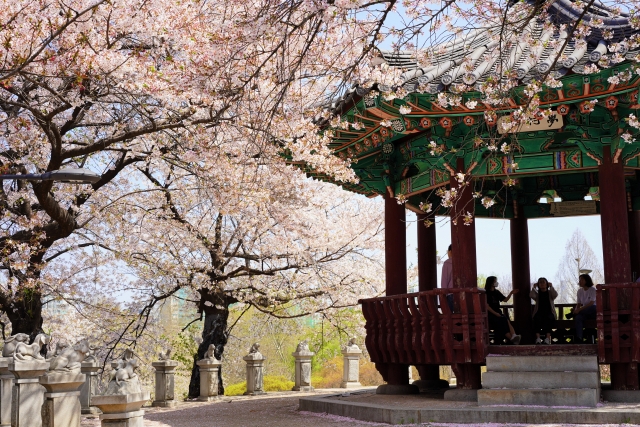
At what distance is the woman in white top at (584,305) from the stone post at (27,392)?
722cm

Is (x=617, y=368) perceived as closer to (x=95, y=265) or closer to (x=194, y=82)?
(x=194, y=82)

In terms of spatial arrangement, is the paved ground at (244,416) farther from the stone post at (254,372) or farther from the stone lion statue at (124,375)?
the stone lion statue at (124,375)

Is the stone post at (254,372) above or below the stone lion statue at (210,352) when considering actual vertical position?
below

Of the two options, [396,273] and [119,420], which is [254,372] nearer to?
[396,273]

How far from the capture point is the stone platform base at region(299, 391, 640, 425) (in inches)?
312

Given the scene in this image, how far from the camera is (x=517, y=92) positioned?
8578mm

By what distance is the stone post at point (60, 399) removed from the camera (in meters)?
7.92

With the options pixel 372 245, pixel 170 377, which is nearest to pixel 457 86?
pixel 170 377

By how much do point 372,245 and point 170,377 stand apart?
656 cm

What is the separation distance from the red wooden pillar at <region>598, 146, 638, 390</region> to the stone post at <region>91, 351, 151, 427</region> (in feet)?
19.3

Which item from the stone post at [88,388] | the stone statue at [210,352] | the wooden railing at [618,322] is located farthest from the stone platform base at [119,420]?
the stone statue at [210,352]

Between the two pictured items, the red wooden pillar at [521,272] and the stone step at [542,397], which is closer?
the stone step at [542,397]

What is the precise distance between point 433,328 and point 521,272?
439cm

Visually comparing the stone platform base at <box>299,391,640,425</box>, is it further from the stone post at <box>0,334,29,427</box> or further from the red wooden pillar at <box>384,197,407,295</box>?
the stone post at <box>0,334,29,427</box>
